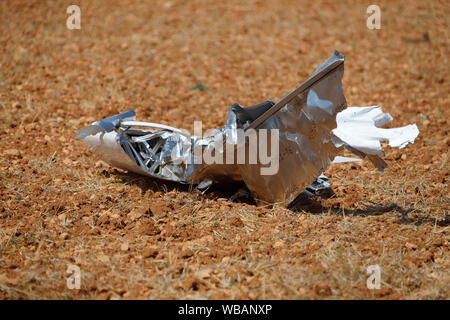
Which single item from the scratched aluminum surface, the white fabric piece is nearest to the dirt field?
the scratched aluminum surface

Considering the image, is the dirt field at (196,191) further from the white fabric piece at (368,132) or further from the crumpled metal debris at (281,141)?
the white fabric piece at (368,132)

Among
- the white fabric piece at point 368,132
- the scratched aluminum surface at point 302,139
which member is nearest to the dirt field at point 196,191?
the scratched aluminum surface at point 302,139

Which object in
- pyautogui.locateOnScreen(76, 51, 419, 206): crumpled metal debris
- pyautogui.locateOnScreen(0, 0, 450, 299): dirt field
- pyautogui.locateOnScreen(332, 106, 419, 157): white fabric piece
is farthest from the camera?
pyautogui.locateOnScreen(76, 51, 419, 206): crumpled metal debris

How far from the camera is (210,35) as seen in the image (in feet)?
22.7

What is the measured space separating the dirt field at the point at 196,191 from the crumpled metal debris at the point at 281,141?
0.60 feet

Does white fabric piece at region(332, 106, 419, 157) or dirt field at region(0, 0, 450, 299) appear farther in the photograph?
white fabric piece at region(332, 106, 419, 157)

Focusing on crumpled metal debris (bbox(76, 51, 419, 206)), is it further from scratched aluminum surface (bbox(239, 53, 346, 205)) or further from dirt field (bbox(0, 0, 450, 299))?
dirt field (bbox(0, 0, 450, 299))

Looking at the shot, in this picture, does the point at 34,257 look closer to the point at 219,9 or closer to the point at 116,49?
the point at 116,49

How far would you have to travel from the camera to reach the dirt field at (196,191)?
2.63 metres

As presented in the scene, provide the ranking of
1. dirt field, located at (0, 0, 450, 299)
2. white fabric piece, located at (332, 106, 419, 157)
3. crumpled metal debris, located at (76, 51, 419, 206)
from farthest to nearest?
crumpled metal debris, located at (76, 51, 419, 206), white fabric piece, located at (332, 106, 419, 157), dirt field, located at (0, 0, 450, 299)

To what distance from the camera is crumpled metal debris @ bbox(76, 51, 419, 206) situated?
2.98 meters

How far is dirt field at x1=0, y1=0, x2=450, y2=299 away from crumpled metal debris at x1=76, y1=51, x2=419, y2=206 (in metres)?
0.18

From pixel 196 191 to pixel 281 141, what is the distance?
74 centimetres

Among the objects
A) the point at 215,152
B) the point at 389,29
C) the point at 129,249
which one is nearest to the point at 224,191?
the point at 215,152
